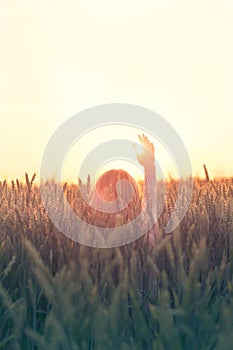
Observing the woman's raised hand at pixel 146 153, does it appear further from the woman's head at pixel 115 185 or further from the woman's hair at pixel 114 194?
the woman's head at pixel 115 185

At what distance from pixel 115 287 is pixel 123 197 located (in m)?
0.93

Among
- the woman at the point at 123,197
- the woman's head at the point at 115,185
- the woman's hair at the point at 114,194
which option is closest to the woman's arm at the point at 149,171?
the woman at the point at 123,197

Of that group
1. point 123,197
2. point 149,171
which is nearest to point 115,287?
point 149,171

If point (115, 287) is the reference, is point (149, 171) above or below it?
above

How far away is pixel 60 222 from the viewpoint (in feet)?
9.48

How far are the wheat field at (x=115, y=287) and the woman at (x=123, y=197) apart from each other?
16 cm

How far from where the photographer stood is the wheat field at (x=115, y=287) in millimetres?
1863

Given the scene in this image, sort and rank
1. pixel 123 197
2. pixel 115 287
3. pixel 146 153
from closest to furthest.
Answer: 1. pixel 115 287
2. pixel 146 153
3. pixel 123 197

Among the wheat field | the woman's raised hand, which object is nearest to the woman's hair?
the wheat field

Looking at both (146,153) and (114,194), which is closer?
(146,153)

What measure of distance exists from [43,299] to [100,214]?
0.79 metres

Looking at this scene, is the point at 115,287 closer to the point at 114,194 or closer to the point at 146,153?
the point at 146,153

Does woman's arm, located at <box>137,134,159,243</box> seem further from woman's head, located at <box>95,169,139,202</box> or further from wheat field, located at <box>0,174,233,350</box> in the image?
woman's head, located at <box>95,169,139,202</box>

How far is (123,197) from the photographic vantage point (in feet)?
11.4
